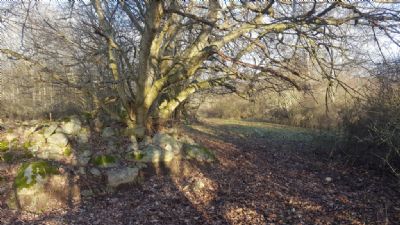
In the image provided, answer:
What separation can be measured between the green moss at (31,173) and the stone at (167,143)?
294 centimetres

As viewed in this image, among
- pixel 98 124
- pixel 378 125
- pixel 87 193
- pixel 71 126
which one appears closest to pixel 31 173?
pixel 87 193

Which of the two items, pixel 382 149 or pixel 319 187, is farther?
pixel 382 149

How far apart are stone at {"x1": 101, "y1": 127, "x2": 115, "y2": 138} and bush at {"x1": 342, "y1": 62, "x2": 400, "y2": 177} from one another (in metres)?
7.31

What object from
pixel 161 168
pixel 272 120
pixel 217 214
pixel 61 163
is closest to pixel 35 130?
pixel 61 163

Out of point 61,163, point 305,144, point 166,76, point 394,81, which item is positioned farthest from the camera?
point 305,144

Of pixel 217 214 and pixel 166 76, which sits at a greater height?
pixel 166 76

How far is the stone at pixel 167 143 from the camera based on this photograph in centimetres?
1011

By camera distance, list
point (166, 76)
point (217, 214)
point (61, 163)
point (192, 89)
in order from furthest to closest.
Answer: point (192, 89) < point (166, 76) < point (61, 163) < point (217, 214)

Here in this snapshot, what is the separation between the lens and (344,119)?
1105 centimetres

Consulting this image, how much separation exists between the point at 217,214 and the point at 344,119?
20.8 ft

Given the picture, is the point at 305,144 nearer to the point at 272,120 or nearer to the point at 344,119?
the point at 344,119

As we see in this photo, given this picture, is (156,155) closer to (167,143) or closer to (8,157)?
(167,143)

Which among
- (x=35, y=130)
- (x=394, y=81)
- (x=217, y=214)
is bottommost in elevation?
(x=217, y=214)

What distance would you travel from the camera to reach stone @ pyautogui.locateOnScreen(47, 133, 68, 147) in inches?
392
